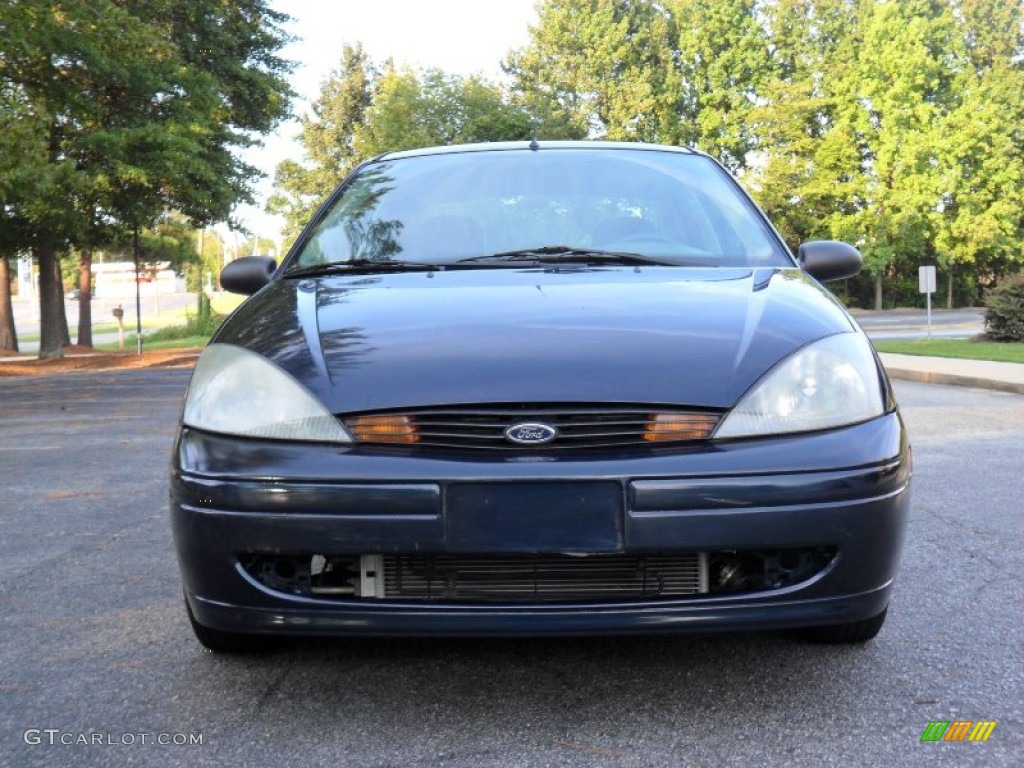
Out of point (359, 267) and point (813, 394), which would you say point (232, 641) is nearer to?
point (359, 267)

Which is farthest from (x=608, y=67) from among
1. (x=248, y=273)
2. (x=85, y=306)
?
(x=248, y=273)

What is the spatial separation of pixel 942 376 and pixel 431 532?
1298cm

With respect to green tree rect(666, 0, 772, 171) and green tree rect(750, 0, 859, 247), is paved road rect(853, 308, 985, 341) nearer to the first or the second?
green tree rect(750, 0, 859, 247)

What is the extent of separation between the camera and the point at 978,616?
10.8 ft

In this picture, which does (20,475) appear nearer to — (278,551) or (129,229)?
(278,551)

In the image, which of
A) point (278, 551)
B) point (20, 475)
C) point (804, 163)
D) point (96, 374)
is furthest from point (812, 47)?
point (278, 551)

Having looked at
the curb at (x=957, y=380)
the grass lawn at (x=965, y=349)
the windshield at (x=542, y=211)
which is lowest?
the grass lawn at (x=965, y=349)

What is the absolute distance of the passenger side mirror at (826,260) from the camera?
3764 mm

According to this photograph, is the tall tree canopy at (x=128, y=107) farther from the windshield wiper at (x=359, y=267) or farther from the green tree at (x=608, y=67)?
the green tree at (x=608, y=67)

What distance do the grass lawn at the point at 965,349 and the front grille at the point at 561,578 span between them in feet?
49.6

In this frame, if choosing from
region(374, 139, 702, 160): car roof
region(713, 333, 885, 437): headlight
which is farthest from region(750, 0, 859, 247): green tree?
region(713, 333, 885, 437): headlight

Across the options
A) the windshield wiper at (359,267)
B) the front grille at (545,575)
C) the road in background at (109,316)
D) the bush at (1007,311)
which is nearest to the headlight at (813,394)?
the front grille at (545,575)

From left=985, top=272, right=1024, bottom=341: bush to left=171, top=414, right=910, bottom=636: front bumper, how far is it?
20.0 meters

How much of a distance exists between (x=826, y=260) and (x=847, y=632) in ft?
4.59
